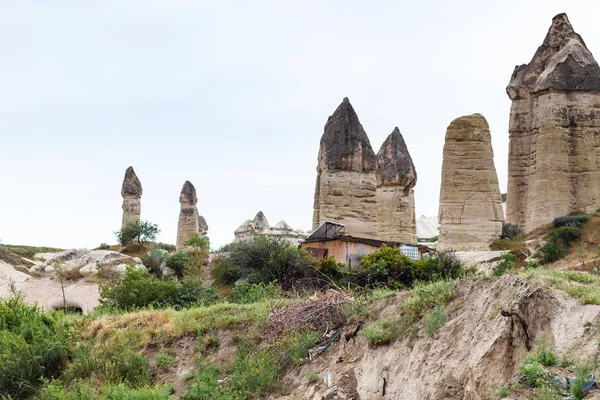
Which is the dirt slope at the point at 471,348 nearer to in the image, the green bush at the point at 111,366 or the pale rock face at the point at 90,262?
the green bush at the point at 111,366

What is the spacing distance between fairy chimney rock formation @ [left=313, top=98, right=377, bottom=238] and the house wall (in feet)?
4.96

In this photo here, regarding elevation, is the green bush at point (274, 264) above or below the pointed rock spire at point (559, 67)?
below

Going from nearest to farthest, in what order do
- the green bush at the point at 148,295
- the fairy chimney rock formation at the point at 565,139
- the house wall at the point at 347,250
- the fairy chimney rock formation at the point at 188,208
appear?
the green bush at the point at 148,295
the house wall at the point at 347,250
the fairy chimney rock formation at the point at 565,139
the fairy chimney rock formation at the point at 188,208

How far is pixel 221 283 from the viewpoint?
2389 centimetres

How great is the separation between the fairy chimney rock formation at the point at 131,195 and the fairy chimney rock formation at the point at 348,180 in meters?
18.4

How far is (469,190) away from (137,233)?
1820 centimetres

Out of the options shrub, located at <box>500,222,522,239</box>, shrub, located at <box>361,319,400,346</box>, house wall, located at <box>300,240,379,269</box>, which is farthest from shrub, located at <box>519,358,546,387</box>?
shrub, located at <box>500,222,522,239</box>

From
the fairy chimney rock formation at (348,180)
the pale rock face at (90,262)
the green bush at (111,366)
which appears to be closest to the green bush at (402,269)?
the fairy chimney rock formation at (348,180)

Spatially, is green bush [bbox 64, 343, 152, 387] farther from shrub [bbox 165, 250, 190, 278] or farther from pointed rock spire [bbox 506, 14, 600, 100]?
pointed rock spire [bbox 506, 14, 600, 100]

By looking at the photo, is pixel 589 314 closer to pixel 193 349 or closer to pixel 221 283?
pixel 193 349

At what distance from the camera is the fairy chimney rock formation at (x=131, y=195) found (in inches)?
1582

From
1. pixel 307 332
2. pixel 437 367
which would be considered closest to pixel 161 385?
pixel 307 332

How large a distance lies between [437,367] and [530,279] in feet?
4.17

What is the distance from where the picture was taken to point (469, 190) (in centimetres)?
2395
